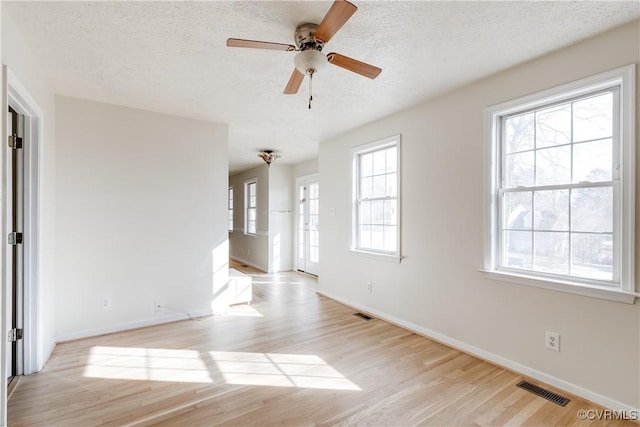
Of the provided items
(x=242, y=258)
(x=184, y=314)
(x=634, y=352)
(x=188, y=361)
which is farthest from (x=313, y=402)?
(x=242, y=258)

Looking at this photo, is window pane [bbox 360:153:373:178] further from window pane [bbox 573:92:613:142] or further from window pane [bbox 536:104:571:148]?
window pane [bbox 573:92:613:142]

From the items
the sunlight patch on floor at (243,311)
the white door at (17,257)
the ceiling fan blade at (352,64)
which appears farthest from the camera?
the sunlight patch on floor at (243,311)

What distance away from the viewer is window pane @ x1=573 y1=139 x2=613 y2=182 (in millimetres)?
2152

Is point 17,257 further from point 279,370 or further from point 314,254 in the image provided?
point 314,254

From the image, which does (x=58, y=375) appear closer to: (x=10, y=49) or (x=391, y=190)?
(x=10, y=49)

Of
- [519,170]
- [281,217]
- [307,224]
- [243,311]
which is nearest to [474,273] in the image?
[519,170]

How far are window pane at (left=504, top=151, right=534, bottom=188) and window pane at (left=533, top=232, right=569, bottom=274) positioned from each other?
0.44 meters

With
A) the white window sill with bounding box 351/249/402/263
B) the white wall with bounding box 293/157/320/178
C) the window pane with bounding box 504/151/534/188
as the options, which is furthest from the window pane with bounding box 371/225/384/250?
the white wall with bounding box 293/157/320/178

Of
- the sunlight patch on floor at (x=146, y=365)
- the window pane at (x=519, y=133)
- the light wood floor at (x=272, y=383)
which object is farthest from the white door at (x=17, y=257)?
the window pane at (x=519, y=133)

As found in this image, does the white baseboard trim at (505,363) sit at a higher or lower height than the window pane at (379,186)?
lower

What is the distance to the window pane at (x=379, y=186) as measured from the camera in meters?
4.04

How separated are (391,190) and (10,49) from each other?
11.5 ft

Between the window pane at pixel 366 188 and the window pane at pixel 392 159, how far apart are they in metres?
0.36

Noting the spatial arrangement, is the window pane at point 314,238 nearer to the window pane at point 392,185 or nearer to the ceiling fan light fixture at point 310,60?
the window pane at point 392,185
